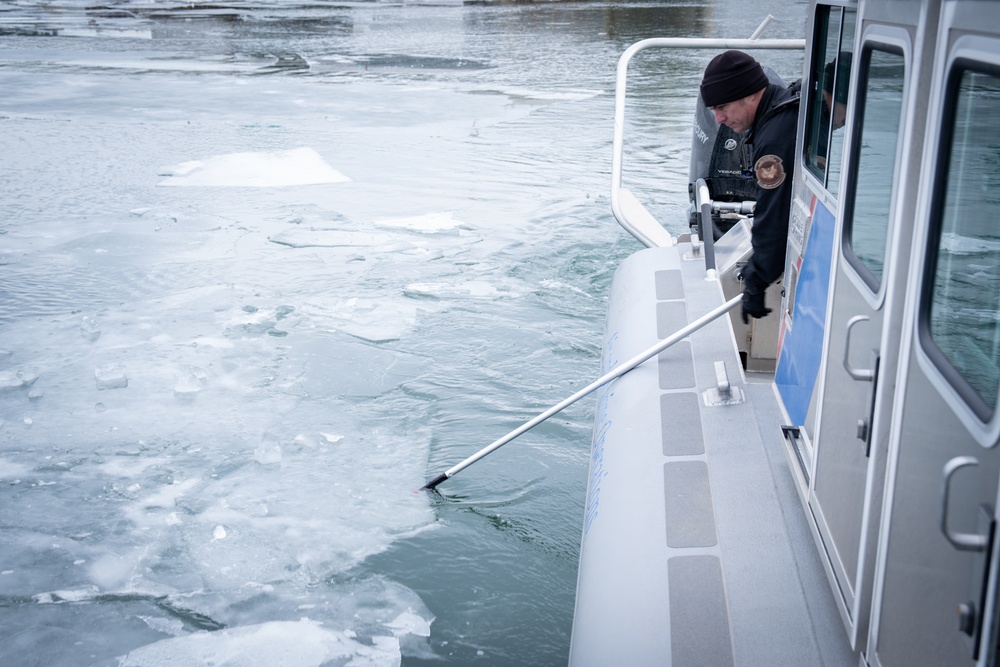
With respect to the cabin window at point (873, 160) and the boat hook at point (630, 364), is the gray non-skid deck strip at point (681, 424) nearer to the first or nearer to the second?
the boat hook at point (630, 364)

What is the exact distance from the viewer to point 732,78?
130 inches

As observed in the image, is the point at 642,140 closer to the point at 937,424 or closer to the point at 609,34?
the point at 937,424

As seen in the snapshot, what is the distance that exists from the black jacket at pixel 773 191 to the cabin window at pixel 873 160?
95cm

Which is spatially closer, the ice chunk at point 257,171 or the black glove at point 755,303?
the black glove at point 755,303

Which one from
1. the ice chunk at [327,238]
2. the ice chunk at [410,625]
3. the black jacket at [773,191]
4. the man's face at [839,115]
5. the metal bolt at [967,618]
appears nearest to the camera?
the metal bolt at [967,618]

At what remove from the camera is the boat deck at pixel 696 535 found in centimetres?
209

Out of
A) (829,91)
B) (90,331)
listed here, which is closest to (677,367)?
(829,91)

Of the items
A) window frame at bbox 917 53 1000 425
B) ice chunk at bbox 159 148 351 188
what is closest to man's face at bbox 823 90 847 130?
window frame at bbox 917 53 1000 425

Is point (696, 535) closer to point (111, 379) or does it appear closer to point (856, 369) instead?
point (856, 369)

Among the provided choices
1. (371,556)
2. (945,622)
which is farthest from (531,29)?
(945,622)

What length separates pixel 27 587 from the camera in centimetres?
317

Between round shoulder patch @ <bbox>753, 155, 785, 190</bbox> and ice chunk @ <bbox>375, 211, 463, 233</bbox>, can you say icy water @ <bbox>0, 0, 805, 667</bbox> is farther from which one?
round shoulder patch @ <bbox>753, 155, 785, 190</bbox>

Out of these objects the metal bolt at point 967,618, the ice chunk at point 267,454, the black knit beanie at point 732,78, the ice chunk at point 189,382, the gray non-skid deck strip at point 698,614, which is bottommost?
the ice chunk at point 267,454

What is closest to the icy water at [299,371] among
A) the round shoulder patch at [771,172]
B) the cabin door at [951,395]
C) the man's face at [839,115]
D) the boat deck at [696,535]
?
the boat deck at [696,535]
